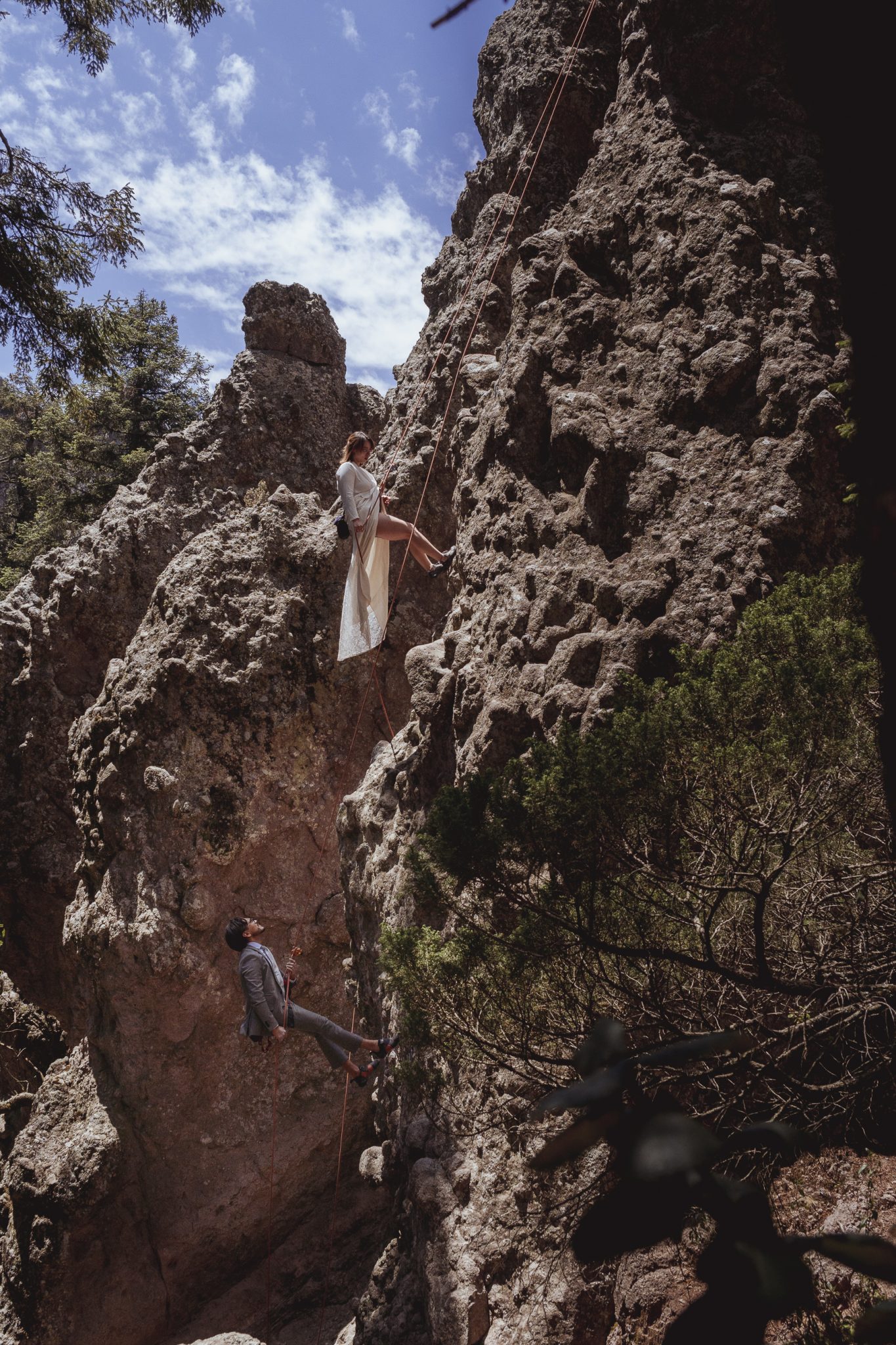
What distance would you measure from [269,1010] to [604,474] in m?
4.67

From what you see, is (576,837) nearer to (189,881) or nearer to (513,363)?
(513,363)

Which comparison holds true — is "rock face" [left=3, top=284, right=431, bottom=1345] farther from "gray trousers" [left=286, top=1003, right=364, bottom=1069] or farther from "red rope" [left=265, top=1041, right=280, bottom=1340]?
"gray trousers" [left=286, top=1003, right=364, bottom=1069]

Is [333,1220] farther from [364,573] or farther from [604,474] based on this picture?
[604,474]

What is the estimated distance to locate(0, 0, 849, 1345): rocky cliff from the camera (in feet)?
16.0

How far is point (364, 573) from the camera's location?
22.3ft

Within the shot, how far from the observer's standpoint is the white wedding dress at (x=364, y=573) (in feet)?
22.0

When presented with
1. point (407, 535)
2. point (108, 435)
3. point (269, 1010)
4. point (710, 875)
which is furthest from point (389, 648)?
point (108, 435)

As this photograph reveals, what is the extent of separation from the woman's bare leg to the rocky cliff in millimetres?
410

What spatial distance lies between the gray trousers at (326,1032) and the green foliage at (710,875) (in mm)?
3184

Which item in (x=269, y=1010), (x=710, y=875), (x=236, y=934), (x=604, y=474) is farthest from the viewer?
(x=236, y=934)

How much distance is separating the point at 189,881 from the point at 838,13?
26.5ft

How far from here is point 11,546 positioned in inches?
682

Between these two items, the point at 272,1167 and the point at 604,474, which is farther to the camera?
the point at 272,1167

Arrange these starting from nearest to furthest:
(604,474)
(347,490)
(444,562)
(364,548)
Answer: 1. (604,474)
2. (347,490)
3. (364,548)
4. (444,562)
